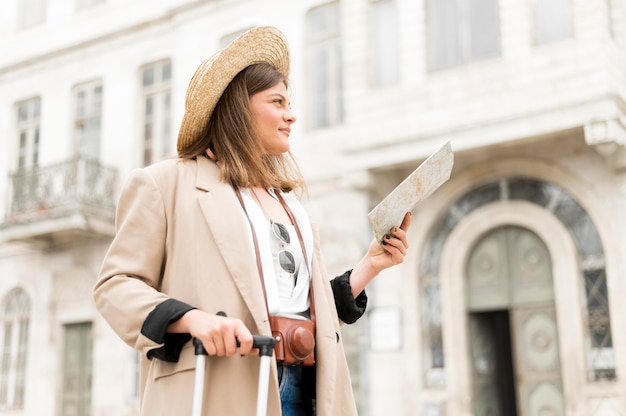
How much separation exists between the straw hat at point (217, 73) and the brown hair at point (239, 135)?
3cm

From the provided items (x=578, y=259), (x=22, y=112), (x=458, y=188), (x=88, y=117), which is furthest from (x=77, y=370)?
(x=578, y=259)

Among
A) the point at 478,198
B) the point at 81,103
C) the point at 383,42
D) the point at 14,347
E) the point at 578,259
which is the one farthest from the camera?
the point at 81,103

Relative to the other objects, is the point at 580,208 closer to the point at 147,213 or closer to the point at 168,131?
the point at 168,131

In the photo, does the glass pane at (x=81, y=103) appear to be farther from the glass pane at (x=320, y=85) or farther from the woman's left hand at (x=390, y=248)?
the woman's left hand at (x=390, y=248)

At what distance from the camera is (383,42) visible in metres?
13.0

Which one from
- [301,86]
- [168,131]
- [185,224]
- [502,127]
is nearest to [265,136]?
[185,224]

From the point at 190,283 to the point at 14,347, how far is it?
16.6 m

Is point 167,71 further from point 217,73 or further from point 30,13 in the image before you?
point 217,73

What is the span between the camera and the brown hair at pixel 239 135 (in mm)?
2672

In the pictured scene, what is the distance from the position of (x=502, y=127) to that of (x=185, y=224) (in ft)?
30.4

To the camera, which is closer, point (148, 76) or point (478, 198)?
point (478, 198)

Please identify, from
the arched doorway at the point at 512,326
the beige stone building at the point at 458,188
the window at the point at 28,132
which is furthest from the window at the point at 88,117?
the arched doorway at the point at 512,326

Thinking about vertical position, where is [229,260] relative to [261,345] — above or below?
above

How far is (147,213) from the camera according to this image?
247 centimetres
